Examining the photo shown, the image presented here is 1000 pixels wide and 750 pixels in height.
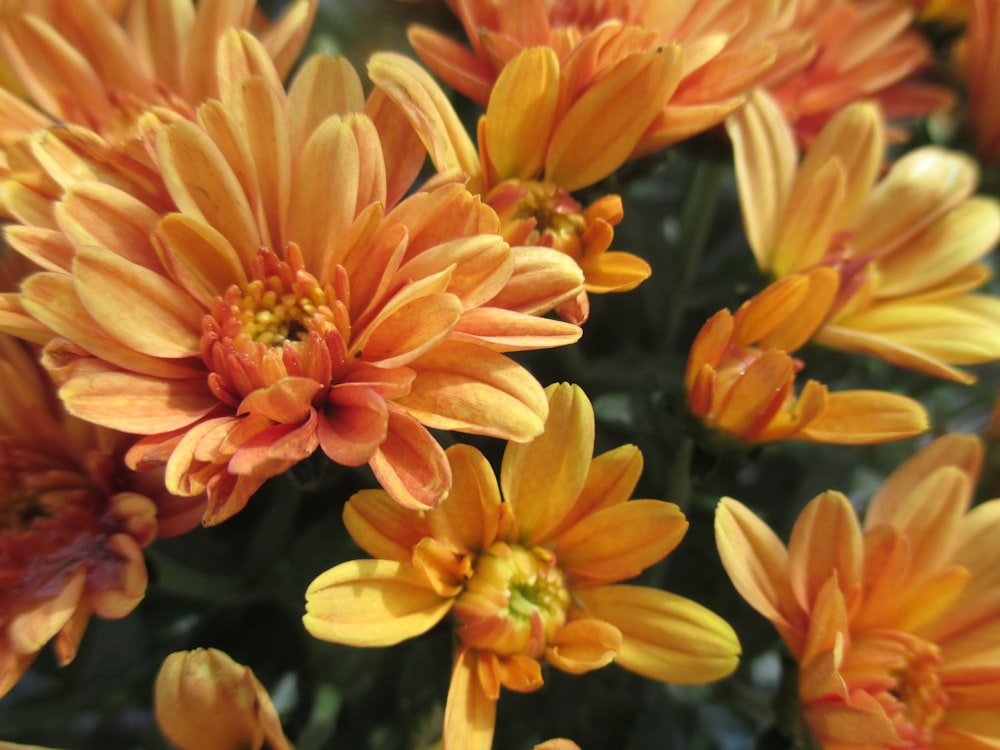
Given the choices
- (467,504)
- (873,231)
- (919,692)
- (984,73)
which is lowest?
(919,692)

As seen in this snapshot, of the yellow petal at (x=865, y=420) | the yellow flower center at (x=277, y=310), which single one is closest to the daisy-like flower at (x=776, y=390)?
the yellow petal at (x=865, y=420)

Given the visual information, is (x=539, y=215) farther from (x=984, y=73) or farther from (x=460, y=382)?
(x=984, y=73)

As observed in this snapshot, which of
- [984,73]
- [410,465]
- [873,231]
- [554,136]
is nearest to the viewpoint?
[410,465]

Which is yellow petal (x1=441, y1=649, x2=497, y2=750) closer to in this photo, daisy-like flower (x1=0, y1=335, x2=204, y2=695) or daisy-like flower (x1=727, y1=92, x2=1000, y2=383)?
daisy-like flower (x1=0, y1=335, x2=204, y2=695)

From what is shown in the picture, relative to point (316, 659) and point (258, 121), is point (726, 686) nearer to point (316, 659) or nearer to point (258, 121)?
point (316, 659)

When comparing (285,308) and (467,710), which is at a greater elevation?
(285,308)

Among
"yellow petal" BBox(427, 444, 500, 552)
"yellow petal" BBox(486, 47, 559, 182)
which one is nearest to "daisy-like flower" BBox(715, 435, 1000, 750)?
"yellow petal" BBox(427, 444, 500, 552)

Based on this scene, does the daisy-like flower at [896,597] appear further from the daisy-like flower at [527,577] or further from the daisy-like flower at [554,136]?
the daisy-like flower at [554,136]

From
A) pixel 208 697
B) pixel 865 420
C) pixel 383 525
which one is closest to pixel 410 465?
pixel 383 525
